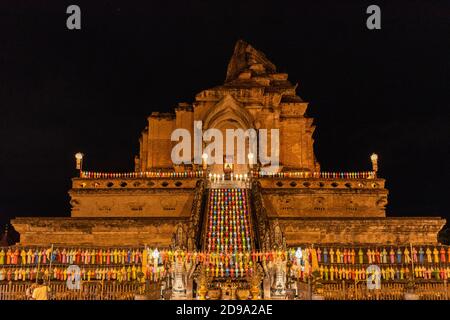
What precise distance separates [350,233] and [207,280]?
11052mm

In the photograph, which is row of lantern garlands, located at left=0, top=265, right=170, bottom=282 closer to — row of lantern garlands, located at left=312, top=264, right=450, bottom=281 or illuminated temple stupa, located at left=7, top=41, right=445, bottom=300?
illuminated temple stupa, located at left=7, top=41, right=445, bottom=300

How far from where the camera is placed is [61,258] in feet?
80.1

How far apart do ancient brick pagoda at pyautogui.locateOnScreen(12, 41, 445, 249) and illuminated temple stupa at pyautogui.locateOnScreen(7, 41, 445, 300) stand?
0.06 m

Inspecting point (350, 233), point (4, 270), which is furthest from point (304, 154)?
point (4, 270)

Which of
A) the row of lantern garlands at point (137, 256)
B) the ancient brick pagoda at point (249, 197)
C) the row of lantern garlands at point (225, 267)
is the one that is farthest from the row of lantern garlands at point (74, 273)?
the ancient brick pagoda at point (249, 197)

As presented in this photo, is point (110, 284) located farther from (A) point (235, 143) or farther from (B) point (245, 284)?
(A) point (235, 143)

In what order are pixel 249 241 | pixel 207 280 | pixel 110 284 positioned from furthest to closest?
pixel 249 241 < pixel 110 284 < pixel 207 280

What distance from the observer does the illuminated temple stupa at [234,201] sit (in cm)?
2570

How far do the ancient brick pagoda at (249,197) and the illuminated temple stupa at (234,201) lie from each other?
0.06m

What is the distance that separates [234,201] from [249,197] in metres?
0.91

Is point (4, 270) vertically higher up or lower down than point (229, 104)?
lower down

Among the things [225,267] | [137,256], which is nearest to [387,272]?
[225,267]

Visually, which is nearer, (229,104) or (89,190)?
(89,190)

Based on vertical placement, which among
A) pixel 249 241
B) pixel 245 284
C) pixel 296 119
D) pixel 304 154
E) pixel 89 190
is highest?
pixel 296 119
